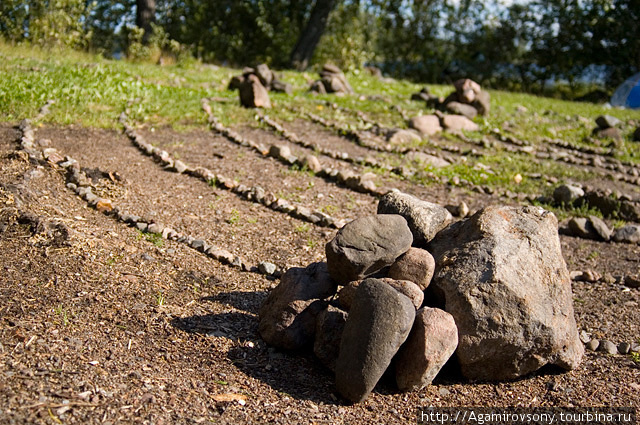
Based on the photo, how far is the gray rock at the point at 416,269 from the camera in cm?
382

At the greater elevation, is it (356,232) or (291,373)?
(356,232)

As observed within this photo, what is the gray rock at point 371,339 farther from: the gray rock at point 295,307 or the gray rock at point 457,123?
the gray rock at point 457,123

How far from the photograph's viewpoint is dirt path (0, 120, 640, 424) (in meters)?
3.18

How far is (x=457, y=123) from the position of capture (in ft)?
35.8

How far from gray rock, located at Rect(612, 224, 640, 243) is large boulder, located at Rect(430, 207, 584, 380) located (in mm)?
Result: 2991

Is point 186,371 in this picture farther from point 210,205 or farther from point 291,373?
point 210,205

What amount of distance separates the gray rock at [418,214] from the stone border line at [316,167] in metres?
2.74

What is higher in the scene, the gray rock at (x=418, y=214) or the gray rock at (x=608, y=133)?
the gray rock at (x=418, y=214)

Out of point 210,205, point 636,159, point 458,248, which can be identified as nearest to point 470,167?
point 636,159

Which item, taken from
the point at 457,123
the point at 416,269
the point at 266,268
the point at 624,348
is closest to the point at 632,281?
the point at 624,348

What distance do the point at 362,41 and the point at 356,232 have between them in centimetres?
1617

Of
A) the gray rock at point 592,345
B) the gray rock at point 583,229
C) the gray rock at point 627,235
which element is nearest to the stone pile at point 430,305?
the gray rock at point 592,345

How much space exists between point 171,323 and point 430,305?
1565mm

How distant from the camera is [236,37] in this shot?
19.0 m
